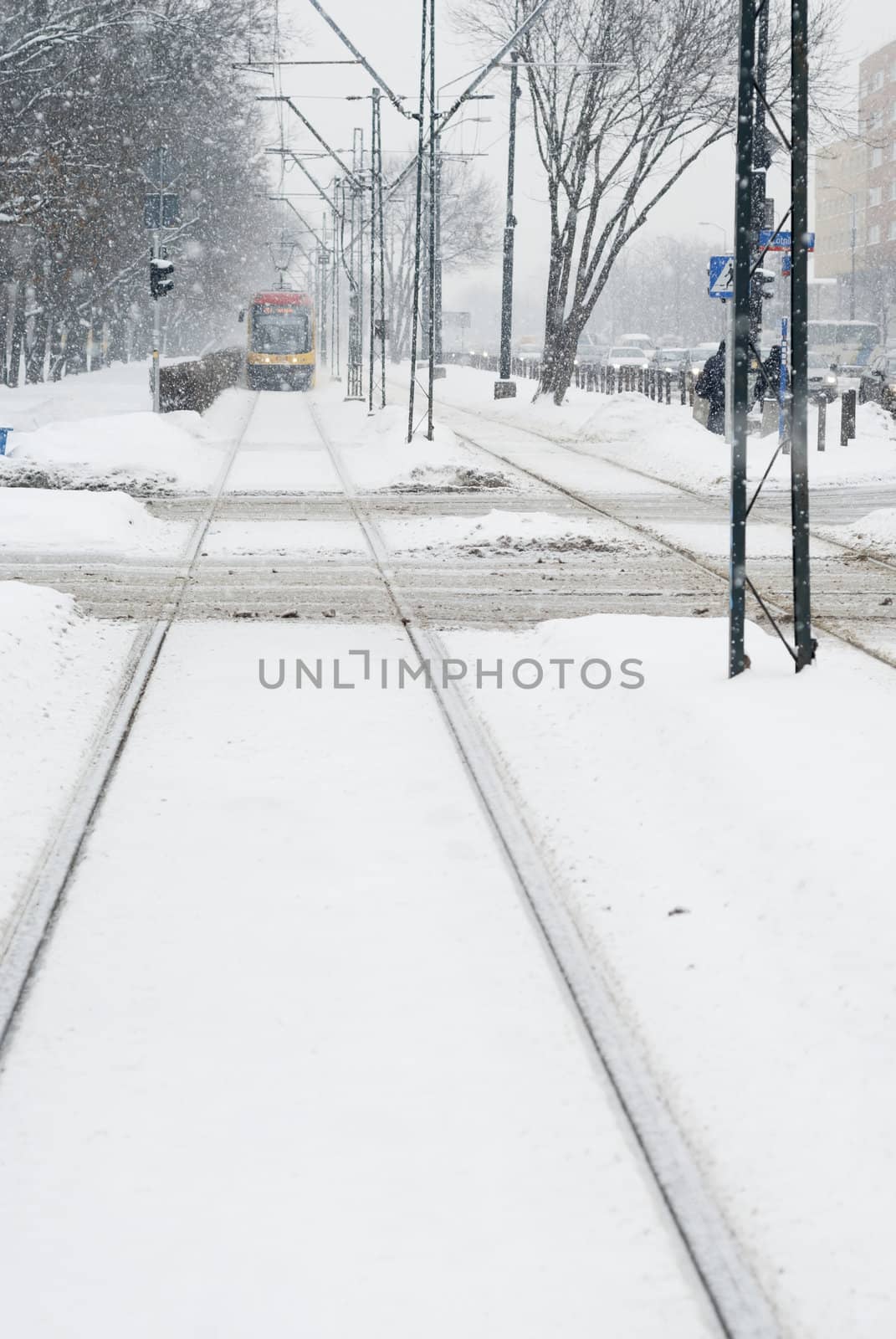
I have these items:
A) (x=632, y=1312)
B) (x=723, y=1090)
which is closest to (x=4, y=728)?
(x=723, y=1090)

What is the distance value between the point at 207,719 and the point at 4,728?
35.3 inches

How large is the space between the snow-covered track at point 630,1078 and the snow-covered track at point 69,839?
142 centimetres

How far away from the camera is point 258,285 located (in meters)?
138

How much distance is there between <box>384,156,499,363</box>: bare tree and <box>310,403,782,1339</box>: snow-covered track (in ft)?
329

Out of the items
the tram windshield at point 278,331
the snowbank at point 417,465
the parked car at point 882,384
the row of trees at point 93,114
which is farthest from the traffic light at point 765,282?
the tram windshield at point 278,331

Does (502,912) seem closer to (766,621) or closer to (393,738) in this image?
(393,738)

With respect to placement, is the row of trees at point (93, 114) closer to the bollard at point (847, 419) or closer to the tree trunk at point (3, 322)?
the tree trunk at point (3, 322)

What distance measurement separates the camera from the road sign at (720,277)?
21.2 metres

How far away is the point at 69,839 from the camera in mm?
6000

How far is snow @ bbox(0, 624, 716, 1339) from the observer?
318cm

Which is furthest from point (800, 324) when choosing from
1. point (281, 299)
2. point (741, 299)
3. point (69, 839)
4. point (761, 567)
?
point (281, 299)

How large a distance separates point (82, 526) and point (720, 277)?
398 inches

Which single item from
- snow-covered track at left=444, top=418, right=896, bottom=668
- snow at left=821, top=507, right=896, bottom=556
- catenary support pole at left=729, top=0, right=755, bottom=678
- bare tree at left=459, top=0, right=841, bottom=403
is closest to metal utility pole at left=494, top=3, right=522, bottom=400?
bare tree at left=459, top=0, right=841, bottom=403

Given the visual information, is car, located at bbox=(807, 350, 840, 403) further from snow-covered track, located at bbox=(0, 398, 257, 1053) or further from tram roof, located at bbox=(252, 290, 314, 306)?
snow-covered track, located at bbox=(0, 398, 257, 1053)
